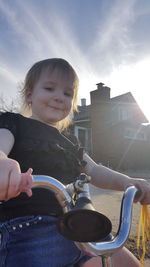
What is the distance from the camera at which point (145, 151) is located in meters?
22.8

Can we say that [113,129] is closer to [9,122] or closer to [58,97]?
[58,97]

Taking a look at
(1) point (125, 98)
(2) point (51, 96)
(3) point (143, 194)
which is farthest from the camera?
(1) point (125, 98)

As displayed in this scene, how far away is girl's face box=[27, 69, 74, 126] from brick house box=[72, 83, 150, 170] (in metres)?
18.7

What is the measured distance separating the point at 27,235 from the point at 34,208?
13 cm

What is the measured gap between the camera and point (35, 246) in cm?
112

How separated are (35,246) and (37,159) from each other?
420 mm

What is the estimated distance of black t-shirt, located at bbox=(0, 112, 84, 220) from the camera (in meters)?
1.21

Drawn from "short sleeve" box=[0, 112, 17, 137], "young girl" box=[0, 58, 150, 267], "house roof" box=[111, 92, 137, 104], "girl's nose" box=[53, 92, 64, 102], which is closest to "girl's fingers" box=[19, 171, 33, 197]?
"young girl" box=[0, 58, 150, 267]

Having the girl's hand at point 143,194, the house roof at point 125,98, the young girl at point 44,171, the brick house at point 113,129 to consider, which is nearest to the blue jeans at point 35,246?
the young girl at point 44,171

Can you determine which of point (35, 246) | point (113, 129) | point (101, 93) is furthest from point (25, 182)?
point (101, 93)

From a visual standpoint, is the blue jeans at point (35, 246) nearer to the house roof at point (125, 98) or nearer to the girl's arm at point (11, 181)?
the girl's arm at point (11, 181)

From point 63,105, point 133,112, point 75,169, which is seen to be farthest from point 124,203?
point 133,112

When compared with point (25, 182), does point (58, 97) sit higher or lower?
higher

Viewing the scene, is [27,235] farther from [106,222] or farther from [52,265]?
[106,222]
